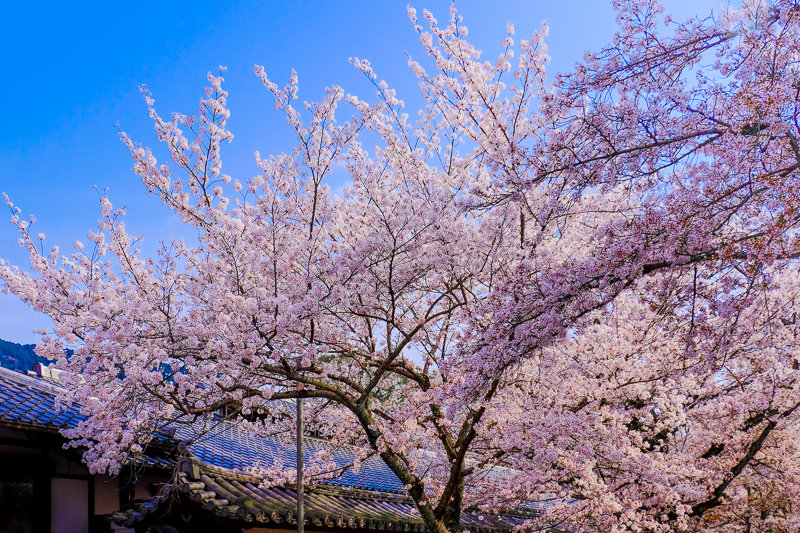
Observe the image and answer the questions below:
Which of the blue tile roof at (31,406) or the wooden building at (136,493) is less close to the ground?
the blue tile roof at (31,406)

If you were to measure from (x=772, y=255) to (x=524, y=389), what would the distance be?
5620 millimetres

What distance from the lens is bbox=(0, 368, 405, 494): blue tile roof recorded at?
791 centimetres

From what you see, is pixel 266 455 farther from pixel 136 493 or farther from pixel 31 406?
pixel 31 406

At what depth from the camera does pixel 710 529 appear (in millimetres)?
11891

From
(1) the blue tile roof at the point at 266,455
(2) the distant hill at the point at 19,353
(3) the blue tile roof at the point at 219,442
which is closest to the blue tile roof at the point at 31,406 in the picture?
(3) the blue tile roof at the point at 219,442

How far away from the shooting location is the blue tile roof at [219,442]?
26.0 feet

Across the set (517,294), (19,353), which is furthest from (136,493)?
(19,353)

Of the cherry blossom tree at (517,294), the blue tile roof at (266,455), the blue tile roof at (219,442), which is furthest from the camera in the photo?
the blue tile roof at (266,455)

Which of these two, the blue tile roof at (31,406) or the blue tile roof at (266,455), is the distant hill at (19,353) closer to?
the blue tile roof at (266,455)

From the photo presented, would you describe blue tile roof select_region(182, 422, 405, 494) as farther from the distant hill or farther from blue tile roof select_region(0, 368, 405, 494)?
the distant hill

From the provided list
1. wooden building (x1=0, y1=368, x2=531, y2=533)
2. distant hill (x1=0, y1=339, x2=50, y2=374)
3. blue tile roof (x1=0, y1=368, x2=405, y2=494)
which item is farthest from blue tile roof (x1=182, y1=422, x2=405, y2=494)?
distant hill (x1=0, y1=339, x2=50, y2=374)

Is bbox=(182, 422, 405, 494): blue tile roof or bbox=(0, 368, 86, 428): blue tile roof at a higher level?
bbox=(0, 368, 86, 428): blue tile roof

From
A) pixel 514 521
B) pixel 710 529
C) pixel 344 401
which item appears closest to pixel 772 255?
pixel 344 401

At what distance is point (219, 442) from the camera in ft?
38.4
